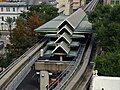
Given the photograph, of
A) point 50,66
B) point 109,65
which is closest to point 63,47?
point 50,66

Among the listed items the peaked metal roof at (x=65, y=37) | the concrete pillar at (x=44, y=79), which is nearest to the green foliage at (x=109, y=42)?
the peaked metal roof at (x=65, y=37)

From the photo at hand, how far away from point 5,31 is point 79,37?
121 ft

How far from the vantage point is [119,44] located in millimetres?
46812

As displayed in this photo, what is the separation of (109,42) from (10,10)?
45566 mm

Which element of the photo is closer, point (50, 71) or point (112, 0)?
point (50, 71)

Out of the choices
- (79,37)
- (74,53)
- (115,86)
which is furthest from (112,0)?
(115,86)

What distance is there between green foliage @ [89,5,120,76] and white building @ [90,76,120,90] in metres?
5.64

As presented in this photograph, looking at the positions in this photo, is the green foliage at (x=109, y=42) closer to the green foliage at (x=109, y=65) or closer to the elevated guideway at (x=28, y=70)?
the green foliage at (x=109, y=65)

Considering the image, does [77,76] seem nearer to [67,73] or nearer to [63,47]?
[67,73]

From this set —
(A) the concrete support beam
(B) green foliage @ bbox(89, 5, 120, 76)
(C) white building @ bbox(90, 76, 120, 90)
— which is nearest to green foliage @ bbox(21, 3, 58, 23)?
(B) green foliage @ bbox(89, 5, 120, 76)

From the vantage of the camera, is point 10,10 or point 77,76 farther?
point 10,10

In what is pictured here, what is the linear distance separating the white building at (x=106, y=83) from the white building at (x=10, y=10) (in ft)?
197

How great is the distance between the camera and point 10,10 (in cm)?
8938

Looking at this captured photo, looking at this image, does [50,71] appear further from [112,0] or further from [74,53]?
[112,0]
